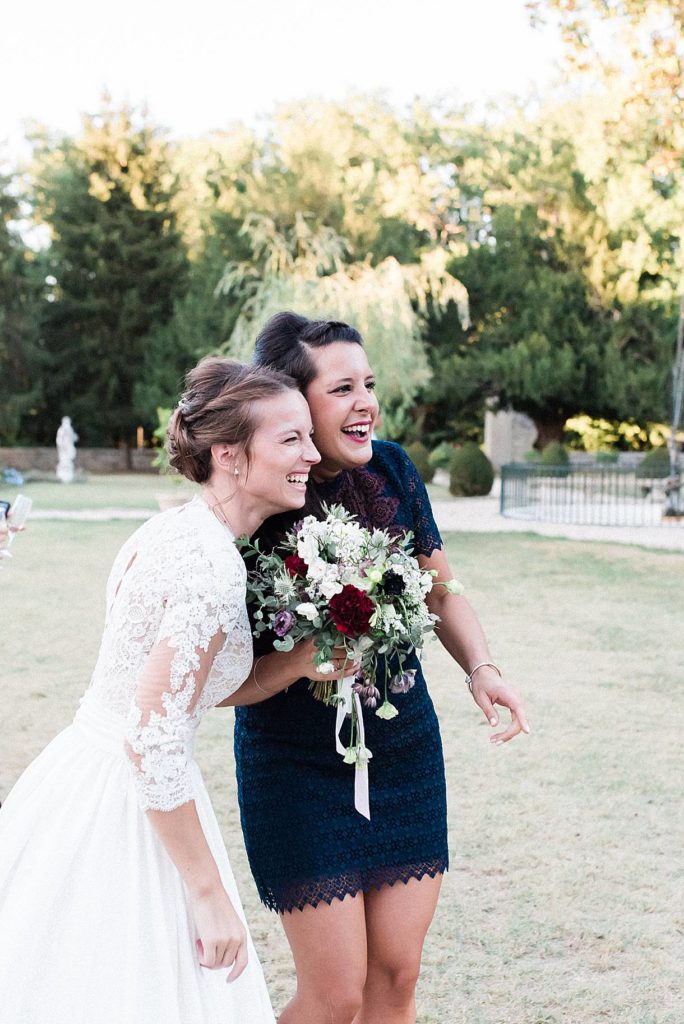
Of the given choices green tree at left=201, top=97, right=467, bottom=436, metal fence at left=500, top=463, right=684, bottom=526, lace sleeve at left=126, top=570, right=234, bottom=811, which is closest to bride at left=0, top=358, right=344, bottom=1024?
lace sleeve at left=126, top=570, right=234, bottom=811

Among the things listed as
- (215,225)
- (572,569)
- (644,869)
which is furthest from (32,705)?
(215,225)

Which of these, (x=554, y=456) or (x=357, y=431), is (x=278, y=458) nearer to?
(x=357, y=431)

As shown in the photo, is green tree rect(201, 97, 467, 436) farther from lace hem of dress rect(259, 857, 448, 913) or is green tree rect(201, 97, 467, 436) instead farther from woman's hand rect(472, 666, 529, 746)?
lace hem of dress rect(259, 857, 448, 913)

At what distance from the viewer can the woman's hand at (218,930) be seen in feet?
6.84

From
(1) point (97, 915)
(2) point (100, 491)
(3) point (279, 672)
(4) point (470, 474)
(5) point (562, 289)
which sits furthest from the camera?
(5) point (562, 289)

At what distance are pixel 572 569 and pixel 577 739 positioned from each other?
28.5ft

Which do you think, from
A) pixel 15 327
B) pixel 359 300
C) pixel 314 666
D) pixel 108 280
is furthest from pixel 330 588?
pixel 108 280

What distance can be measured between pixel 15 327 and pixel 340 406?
4429cm

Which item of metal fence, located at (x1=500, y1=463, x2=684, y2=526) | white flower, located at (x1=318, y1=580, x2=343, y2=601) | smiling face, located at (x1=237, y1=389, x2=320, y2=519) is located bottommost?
metal fence, located at (x1=500, y1=463, x2=684, y2=526)

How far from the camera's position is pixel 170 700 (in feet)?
6.69

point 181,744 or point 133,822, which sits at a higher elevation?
point 181,744

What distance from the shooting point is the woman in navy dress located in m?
2.56

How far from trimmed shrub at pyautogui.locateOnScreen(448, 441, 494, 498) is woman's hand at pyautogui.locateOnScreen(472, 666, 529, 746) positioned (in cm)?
2703

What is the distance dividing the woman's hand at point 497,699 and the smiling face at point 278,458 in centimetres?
81
